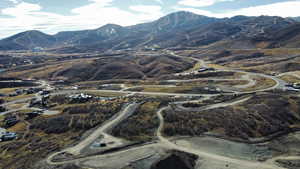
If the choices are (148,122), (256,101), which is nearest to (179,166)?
(148,122)

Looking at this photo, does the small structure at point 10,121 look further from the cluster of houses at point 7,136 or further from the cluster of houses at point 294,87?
the cluster of houses at point 294,87

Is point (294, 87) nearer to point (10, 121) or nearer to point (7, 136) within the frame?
point (7, 136)

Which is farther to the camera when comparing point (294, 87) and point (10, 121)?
point (294, 87)

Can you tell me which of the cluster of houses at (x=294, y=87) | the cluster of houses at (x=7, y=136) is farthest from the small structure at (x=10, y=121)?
the cluster of houses at (x=294, y=87)

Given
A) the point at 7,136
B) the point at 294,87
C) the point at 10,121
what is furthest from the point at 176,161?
the point at 294,87

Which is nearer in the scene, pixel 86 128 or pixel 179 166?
pixel 179 166

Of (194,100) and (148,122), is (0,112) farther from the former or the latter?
(194,100)

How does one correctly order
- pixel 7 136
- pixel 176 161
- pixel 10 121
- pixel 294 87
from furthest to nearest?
pixel 294 87, pixel 10 121, pixel 7 136, pixel 176 161

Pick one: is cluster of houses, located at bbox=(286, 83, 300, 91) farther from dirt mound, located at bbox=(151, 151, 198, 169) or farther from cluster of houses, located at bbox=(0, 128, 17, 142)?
cluster of houses, located at bbox=(0, 128, 17, 142)

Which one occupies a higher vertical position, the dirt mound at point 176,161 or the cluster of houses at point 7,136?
the dirt mound at point 176,161

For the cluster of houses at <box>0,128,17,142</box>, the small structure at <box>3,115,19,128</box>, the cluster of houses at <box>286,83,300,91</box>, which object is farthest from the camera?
the cluster of houses at <box>286,83,300,91</box>

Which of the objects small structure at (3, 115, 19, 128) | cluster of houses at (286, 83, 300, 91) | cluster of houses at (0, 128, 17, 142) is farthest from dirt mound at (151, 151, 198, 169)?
cluster of houses at (286, 83, 300, 91)
